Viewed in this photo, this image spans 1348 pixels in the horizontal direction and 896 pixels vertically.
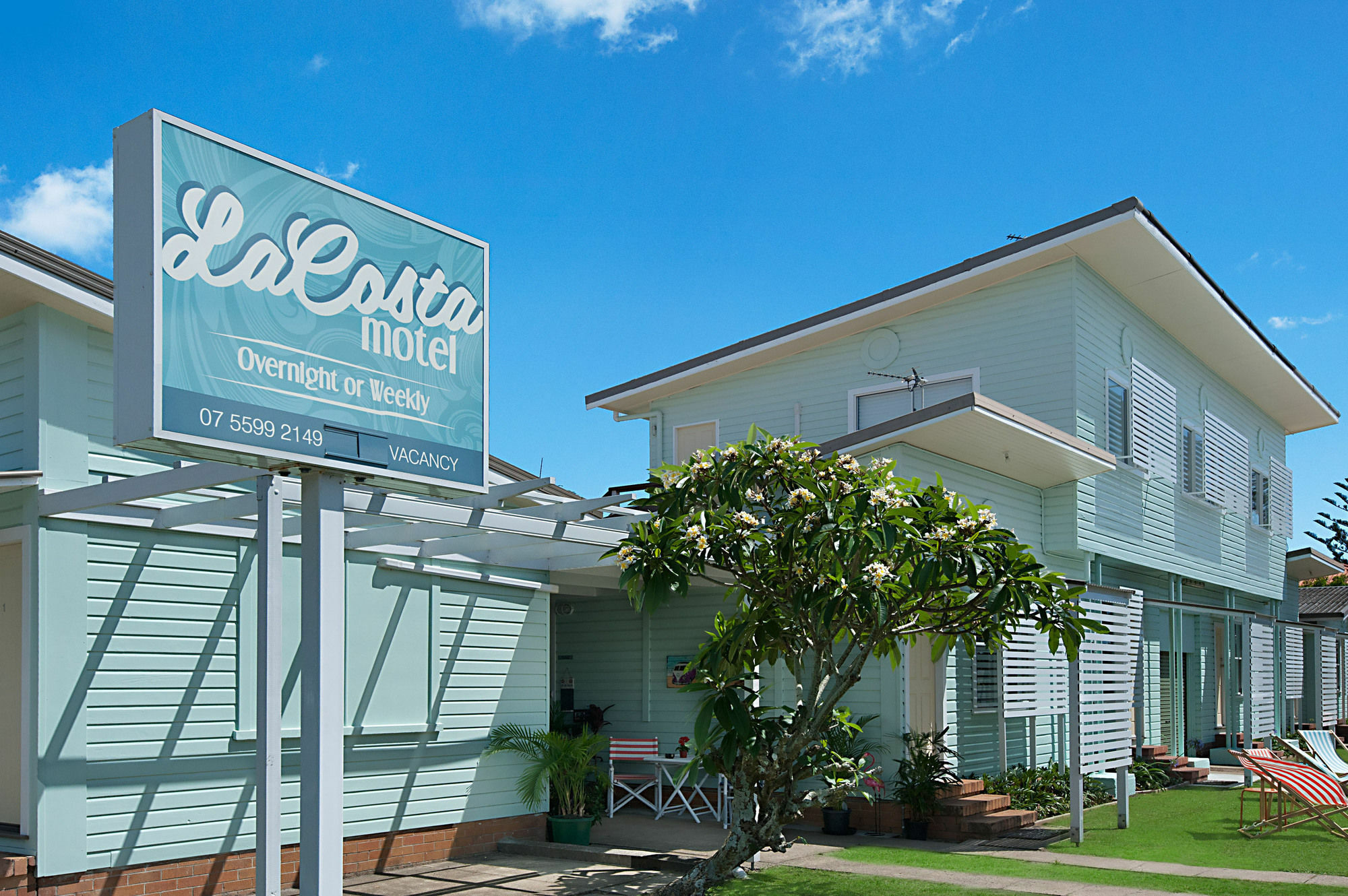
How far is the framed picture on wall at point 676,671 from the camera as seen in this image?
45.4ft

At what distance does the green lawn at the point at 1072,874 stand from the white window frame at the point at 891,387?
7.03 m

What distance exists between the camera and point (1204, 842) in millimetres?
11430

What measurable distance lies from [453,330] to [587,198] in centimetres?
1252

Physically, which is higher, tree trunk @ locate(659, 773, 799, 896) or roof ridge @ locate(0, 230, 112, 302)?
roof ridge @ locate(0, 230, 112, 302)

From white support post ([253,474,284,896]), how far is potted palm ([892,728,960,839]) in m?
7.74

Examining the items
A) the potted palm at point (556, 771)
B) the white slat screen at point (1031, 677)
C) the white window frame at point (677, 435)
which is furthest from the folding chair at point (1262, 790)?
the white window frame at point (677, 435)

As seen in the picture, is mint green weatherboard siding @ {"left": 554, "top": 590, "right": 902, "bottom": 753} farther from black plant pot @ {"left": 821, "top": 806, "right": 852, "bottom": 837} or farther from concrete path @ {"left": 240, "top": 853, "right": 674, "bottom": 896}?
concrete path @ {"left": 240, "top": 853, "right": 674, "bottom": 896}

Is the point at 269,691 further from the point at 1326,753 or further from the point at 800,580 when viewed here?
the point at 1326,753

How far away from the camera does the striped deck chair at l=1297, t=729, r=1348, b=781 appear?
1448 centimetres

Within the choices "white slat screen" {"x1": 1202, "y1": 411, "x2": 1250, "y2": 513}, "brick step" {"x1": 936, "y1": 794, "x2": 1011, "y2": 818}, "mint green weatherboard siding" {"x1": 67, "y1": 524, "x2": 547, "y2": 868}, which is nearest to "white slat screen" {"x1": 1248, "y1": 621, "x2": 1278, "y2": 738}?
"white slat screen" {"x1": 1202, "y1": 411, "x2": 1250, "y2": 513}

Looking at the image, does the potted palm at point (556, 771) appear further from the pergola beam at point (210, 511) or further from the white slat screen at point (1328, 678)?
the white slat screen at point (1328, 678)

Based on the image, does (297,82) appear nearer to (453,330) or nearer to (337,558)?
(453,330)

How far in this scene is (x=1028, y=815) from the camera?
12.6m

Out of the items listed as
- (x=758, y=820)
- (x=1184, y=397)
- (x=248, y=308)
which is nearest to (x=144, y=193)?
(x=248, y=308)
